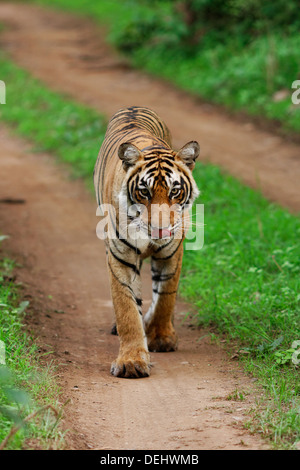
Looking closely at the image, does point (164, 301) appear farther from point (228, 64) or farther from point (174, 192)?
point (228, 64)

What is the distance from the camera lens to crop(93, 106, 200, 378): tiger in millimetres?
3973

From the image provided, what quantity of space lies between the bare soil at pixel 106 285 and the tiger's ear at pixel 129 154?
1298 millimetres

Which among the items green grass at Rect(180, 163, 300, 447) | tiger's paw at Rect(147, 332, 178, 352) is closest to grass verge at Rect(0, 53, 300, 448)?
green grass at Rect(180, 163, 300, 447)

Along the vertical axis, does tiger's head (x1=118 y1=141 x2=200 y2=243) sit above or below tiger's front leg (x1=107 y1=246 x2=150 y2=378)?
above

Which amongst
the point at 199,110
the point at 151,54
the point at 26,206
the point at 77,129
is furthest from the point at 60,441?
the point at 151,54

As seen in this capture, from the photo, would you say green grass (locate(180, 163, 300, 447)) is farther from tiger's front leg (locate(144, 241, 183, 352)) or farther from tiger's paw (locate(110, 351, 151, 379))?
tiger's paw (locate(110, 351, 151, 379))

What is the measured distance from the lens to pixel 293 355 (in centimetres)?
409

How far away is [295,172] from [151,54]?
6473 millimetres

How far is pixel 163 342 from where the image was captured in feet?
15.4

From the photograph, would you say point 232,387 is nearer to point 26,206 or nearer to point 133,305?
point 133,305

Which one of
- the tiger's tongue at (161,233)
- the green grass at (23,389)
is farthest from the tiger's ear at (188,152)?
the green grass at (23,389)

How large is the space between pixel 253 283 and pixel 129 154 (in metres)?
1.92

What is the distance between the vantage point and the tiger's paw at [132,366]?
4.19m

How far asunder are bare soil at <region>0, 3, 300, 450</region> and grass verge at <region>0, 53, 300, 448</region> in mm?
138
